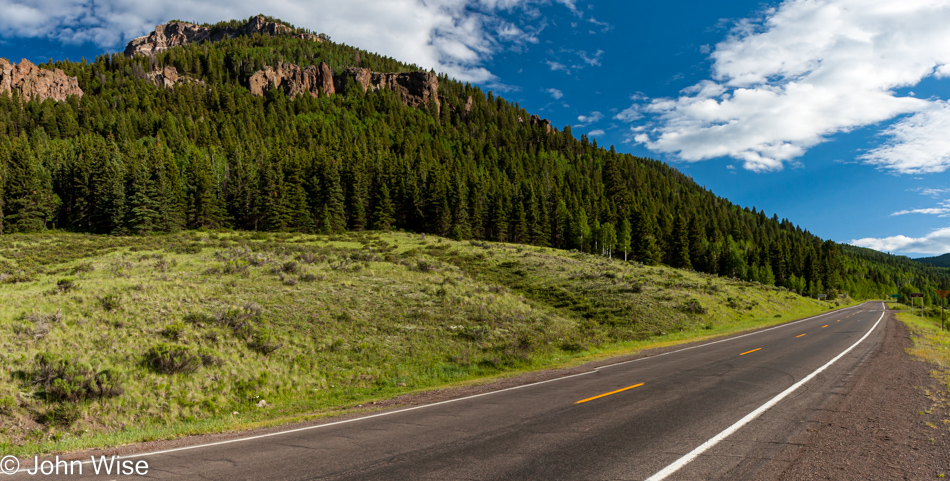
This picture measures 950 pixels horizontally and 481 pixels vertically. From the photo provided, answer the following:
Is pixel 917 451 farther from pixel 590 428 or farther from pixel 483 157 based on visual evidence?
pixel 483 157

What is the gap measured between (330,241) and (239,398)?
5195 cm

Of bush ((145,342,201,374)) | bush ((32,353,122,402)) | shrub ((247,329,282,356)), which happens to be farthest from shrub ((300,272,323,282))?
bush ((32,353,122,402))

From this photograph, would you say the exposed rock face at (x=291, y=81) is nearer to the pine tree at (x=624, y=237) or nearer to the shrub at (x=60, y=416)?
the pine tree at (x=624, y=237)

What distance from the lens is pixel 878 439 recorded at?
22.1 ft

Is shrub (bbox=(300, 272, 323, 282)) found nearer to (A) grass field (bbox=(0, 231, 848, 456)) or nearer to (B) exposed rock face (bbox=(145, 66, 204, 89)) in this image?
(A) grass field (bbox=(0, 231, 848, 456))

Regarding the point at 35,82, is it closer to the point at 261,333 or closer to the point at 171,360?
the point at 261,333

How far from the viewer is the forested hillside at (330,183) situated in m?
69.1

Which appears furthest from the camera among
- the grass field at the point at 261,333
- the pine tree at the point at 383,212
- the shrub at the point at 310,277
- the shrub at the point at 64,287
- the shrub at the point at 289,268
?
the pine tree at the point at 383,212

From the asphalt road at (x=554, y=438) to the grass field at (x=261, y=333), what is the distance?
2.93 meters

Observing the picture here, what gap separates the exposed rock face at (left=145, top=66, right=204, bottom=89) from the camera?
176 meters

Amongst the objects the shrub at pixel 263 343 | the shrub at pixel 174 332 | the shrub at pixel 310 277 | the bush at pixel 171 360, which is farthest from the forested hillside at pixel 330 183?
the bush at pixel 171 360

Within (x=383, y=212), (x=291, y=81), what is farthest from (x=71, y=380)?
(x=291, y=81)

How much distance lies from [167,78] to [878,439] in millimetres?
238249

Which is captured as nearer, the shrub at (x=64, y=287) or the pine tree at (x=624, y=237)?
the shrub at (x=64, y=287)
